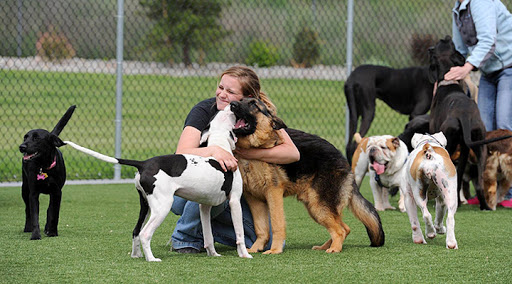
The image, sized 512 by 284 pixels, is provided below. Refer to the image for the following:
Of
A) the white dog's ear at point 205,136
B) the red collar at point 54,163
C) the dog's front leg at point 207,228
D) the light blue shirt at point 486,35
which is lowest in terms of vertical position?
the dog's front leg at point 207,228

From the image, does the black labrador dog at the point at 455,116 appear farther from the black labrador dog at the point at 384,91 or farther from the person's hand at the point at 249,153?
the person's hand at the point at 249,153

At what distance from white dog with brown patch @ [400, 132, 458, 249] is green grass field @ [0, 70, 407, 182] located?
4.61 m

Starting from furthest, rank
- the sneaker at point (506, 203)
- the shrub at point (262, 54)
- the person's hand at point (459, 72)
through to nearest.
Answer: the shrub at point (262, 54), the sneaker at point (506, 203), the person's hand at point (459, 72)

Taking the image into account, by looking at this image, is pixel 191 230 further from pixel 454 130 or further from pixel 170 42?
pixel 170 42

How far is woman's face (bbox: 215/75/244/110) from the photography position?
4215 mm

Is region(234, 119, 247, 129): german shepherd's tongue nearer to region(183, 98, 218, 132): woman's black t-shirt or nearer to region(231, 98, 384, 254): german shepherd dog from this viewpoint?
region(231, 98, 384, 254): german shepherd dog

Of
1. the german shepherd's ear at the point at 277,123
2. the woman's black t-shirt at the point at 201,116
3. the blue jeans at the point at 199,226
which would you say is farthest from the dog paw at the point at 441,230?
the woman's black t-shirt at the point at 201,116

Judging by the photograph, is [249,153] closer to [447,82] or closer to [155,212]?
[155,212]

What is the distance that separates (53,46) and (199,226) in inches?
265

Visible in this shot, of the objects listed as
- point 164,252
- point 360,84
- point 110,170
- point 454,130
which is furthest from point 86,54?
point 164,252

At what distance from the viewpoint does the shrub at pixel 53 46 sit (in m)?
9.87

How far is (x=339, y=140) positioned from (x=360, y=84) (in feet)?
8.85

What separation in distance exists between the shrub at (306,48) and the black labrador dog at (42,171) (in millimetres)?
6269

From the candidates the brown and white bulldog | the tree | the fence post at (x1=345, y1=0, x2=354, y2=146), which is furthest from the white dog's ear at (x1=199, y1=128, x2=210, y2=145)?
the tree
